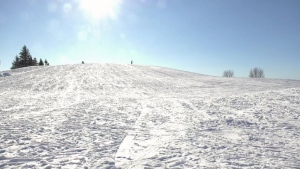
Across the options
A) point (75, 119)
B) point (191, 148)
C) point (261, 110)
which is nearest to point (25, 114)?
point (75, 119)

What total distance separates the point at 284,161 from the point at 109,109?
9.36 meters

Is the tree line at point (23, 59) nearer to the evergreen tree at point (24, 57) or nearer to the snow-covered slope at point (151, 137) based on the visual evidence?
the evergreen tree at point (24, 57)

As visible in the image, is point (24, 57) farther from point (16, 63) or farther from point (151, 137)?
point (151, 137)

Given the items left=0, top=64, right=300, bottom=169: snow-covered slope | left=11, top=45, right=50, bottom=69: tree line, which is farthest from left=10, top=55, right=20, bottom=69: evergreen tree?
left=0, top=64, right=300, bottom=169: snow-covered slope

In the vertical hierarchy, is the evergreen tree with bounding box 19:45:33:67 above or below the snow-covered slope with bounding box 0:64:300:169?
above

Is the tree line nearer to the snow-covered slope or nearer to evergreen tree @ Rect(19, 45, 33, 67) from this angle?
evergreen tree @ Rect(19, 45, 33, 67)

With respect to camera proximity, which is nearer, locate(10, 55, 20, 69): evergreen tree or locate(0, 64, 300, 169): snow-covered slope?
locate(0, 64, 300, 169): snow-covered slope

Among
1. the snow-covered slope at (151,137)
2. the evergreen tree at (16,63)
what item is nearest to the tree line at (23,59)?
the evergreen tree at (16,63)

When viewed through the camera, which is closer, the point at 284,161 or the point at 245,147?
the point at 284,161

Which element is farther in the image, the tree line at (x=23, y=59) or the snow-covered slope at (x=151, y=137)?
the tree line at (x=23, y=59)

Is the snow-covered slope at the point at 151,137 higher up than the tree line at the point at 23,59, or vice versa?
the tree line at the point at 23,59

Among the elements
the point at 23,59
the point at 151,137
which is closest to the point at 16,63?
the point at 23,59

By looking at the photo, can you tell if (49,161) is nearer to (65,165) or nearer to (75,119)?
(65,165)

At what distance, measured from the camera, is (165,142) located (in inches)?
296
